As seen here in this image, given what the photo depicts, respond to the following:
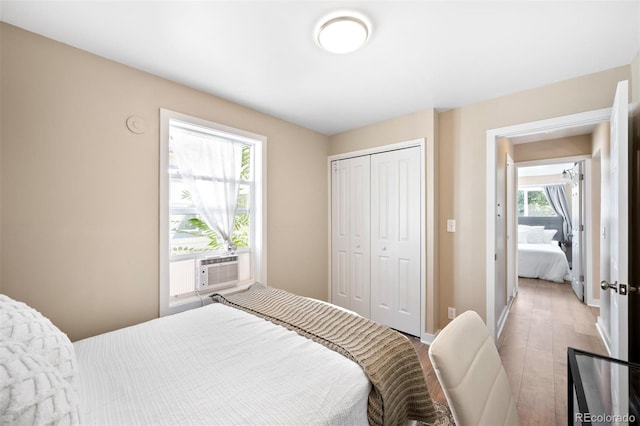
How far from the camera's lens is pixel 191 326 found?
1.66 meters

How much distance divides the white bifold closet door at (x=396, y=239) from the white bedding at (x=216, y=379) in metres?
1.71

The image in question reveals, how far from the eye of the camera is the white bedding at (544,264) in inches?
195

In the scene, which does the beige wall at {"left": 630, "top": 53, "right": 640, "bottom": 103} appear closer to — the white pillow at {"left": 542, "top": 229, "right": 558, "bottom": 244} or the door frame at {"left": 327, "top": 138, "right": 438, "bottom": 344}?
the door frame at {"left": 327, "top": 138, "right": 438, "bottom": 344}

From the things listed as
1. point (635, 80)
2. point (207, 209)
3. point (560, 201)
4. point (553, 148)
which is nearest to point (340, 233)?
point (207, 209)

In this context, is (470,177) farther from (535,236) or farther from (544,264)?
(535,236)

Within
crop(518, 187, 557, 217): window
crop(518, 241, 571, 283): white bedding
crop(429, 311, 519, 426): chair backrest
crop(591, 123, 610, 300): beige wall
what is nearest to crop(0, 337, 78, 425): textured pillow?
crop(429, 311, 519, 426): chair backrest

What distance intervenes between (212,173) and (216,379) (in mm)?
1800

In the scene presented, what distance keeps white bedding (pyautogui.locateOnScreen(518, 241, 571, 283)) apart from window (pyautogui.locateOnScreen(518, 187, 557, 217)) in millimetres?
2516

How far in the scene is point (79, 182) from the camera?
5.57ft

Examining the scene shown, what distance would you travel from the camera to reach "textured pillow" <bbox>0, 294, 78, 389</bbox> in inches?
33.6

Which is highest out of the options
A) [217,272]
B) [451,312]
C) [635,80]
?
[635,80]

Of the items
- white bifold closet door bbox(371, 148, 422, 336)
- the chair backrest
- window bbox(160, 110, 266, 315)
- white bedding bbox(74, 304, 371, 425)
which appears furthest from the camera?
white bifold closet door bbox(371, 148, 422, 336)

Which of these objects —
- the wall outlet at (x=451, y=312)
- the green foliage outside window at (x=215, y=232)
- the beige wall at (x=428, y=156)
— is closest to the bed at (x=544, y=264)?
the wall outlet at (x=451, y=312)

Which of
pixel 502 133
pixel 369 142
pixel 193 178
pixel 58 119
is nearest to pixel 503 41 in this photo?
pixel 502 133
